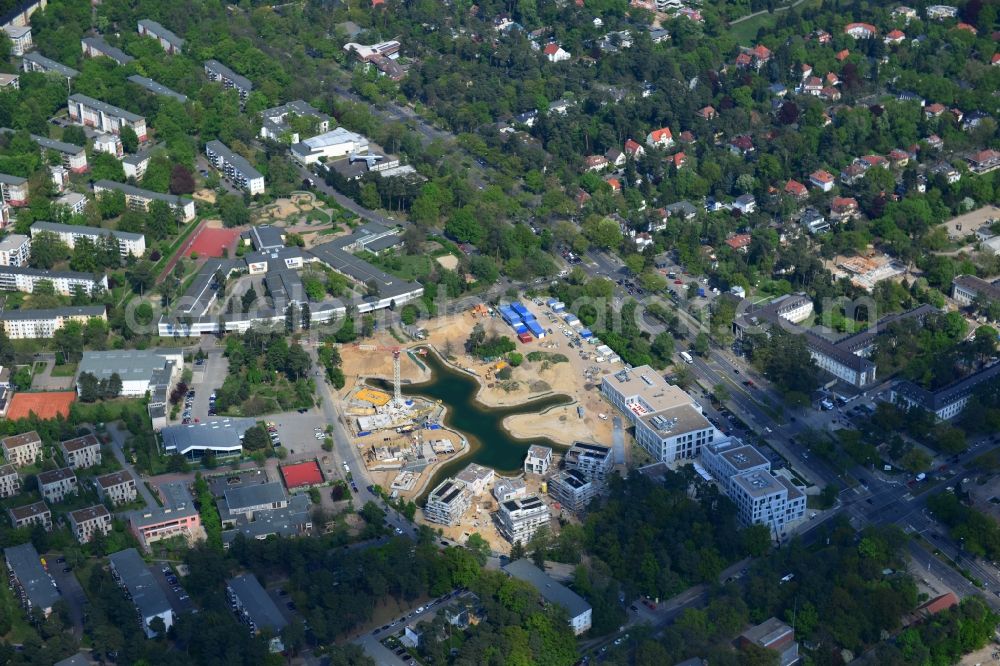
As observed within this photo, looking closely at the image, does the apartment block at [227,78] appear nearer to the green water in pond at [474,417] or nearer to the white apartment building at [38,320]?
the white apartment building at [38,320]

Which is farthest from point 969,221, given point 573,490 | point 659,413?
point 573,490

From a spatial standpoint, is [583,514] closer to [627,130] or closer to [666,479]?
[666,479]

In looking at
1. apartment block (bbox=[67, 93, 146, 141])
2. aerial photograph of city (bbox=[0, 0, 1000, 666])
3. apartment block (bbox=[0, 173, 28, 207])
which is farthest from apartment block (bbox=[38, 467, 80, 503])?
apartment block (bbox=[67, 93, 146, 141])

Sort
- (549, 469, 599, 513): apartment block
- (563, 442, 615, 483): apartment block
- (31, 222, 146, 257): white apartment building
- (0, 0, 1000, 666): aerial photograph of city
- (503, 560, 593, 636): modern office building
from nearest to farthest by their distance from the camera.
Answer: (503, 560, 593, 636): modern office building, (0, 0, 1000, 666): aerial photograph of city, (549, 469, 599, 513): apartment block, (563, 442, 615, 483): apartment block, (31, 222, 146, 257): white apartment building

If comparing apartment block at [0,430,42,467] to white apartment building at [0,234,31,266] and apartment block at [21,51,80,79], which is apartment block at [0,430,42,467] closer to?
white apartment building at [0,234,31,266]

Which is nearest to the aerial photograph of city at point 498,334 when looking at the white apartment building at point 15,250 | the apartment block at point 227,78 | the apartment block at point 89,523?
the apartment block at point 89,523

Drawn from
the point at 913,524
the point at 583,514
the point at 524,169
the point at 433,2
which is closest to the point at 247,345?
the point at 583,514
